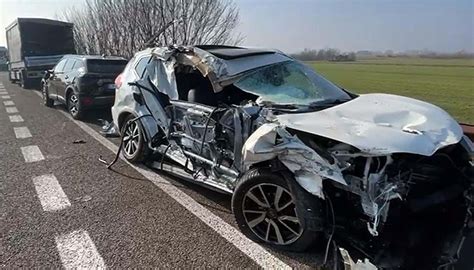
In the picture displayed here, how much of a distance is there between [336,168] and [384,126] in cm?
56

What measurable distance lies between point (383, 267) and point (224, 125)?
200 cm

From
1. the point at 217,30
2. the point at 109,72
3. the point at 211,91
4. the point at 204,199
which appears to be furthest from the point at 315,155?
the point at 217,30

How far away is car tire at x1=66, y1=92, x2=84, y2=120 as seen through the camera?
9039mm

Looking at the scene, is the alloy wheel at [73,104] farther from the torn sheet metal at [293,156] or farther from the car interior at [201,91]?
the torn sheet metal at [293,156]

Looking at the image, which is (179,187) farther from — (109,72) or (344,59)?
(344,59)

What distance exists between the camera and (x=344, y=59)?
68062mm

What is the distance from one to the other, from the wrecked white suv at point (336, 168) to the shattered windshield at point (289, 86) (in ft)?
0.06

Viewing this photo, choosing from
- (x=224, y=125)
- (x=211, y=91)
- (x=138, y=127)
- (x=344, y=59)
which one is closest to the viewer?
(x=224, y=125)

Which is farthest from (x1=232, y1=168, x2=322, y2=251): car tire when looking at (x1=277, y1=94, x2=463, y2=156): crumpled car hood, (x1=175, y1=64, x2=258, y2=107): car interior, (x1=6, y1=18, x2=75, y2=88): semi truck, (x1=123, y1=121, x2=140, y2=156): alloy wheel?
(x1=6, y1=18, x2=75, y2=88): semi truck

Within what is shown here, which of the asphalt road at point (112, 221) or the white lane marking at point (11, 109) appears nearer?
the asphalt road at point (112, 221)

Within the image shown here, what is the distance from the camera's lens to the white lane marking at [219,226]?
2979 mm

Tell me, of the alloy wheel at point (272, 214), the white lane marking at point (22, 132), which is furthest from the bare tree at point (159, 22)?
the alloy wheel at point (272, 214)

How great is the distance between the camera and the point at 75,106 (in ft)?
30.6

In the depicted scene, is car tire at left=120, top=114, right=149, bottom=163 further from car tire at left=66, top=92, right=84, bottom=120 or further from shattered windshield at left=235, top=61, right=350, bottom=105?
car tire at left=66, top=92, right=84, bottom=120
